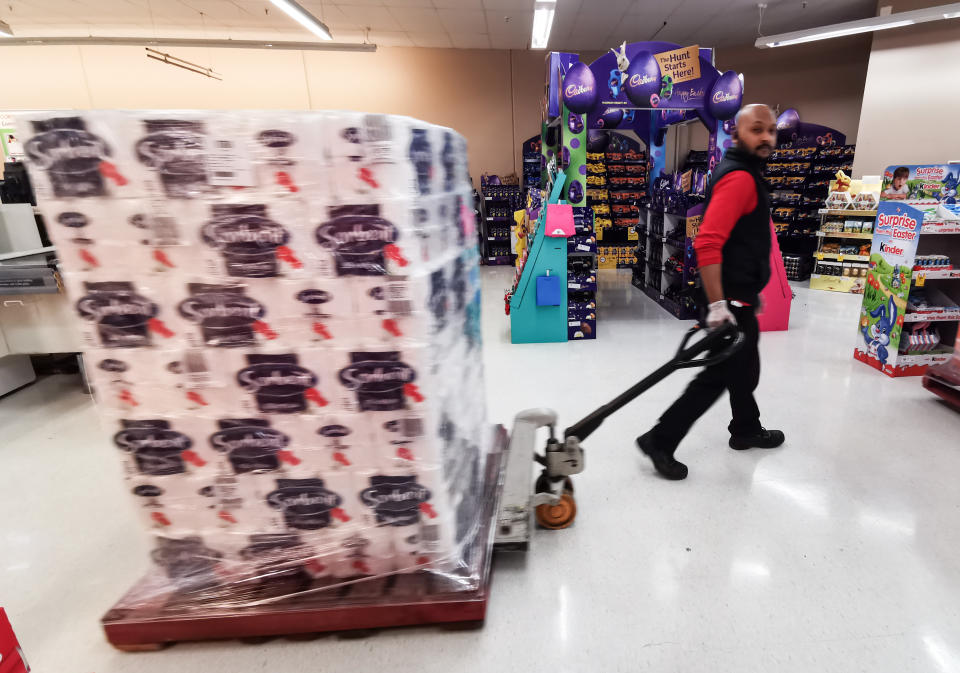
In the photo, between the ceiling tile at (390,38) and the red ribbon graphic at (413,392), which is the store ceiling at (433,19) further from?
the red ribbon graphic at (413,392)

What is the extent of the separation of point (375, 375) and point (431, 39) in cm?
1077

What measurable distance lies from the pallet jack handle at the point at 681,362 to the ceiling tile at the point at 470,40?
9812mm

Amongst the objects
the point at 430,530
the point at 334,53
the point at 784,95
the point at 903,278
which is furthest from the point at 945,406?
the point at 334,53

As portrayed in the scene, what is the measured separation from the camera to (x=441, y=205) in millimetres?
1826

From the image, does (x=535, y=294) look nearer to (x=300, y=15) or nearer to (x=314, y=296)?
(x=314, y=296)

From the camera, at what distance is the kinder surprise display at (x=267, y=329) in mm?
1504

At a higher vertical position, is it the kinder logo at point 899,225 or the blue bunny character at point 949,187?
the blue bunny character at point 949,187

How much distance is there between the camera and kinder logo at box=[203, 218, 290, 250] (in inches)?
60.9

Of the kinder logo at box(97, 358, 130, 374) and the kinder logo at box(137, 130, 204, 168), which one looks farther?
the kinder logo at box(97, 358, 130, 374)

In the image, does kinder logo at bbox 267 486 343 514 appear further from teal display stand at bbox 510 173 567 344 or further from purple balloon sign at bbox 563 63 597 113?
purple balloon sign at bbox 563 63 597 113

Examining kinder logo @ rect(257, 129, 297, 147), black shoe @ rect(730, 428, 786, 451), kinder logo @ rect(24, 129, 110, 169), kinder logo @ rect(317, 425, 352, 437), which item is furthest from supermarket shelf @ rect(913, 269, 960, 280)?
kinder logo @ rect(24, 129, 110, 169)

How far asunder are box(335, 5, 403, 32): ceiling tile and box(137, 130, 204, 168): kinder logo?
26.9ft

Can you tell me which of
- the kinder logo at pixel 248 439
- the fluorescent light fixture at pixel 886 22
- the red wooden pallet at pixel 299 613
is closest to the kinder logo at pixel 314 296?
the kinder logo at pixel 248 439

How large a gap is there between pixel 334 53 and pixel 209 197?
11294 mm
